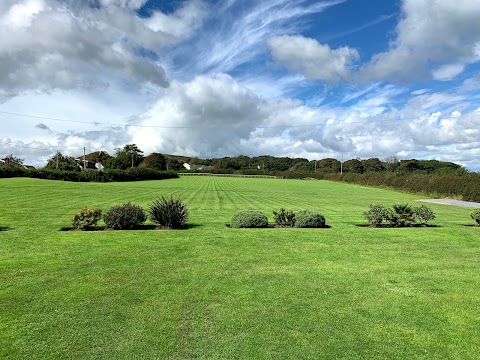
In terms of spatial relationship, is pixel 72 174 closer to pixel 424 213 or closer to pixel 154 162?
pixel 424 213

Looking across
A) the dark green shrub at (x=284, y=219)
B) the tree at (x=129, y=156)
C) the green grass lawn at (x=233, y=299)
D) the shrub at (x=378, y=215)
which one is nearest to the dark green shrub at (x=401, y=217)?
the shrub at (x=378, y=215)

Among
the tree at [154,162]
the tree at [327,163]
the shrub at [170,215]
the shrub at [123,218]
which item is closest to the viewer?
the shrub at [123,218]

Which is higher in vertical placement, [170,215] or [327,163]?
[327,163]

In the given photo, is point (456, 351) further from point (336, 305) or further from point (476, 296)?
point (476, 296)

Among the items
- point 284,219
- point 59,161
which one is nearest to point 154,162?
point 59,161

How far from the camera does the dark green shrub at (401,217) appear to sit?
15.0 metres

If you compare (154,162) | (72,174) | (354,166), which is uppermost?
(154,162)

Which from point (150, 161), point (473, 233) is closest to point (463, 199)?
point (473, 233)

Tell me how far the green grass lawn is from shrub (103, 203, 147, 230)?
1.67 metres

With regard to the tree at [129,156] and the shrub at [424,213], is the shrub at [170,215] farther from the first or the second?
the tree at [129,156]

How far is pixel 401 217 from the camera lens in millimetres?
15008

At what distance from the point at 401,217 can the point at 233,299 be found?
37.3ft

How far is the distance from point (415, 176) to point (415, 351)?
6156 centimetres

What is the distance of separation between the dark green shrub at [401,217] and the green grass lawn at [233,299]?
159 inches
